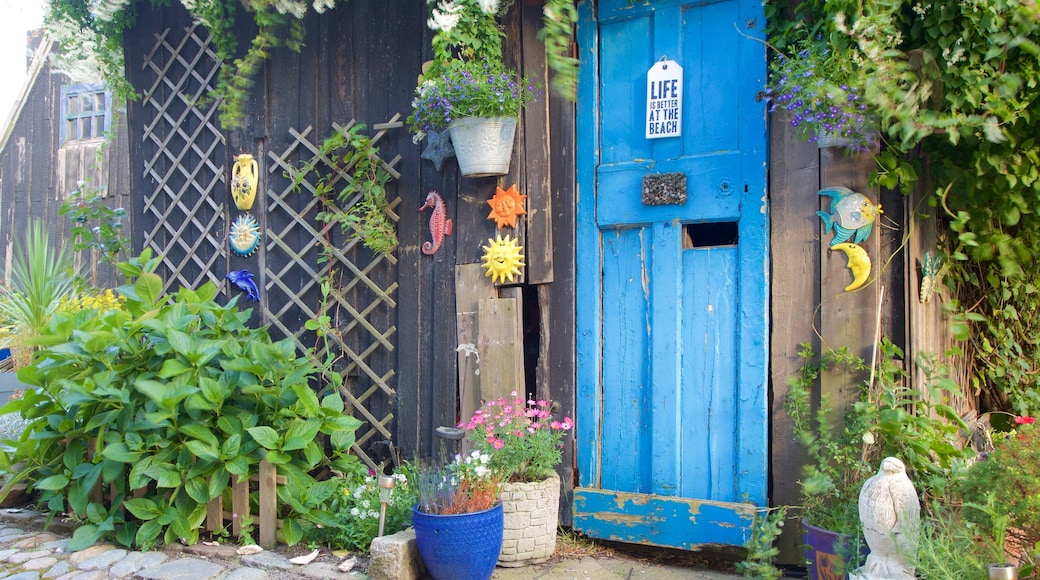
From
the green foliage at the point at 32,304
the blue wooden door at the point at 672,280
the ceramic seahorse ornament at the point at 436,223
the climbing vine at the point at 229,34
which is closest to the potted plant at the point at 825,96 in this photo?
the blue wooden door at the point at 672,280

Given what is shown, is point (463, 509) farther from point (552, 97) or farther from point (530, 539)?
point (552, 97)

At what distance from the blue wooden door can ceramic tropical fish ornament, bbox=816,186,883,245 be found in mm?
306

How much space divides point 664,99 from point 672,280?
91cm

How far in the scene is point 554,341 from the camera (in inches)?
178

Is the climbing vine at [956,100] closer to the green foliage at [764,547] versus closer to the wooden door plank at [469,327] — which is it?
the green foliage at [764,547]

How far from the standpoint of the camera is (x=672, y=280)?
4.17 metres

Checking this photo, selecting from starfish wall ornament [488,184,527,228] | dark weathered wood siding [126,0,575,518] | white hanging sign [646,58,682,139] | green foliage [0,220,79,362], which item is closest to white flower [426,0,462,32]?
dark weathered wood siding [126,0,575,518]

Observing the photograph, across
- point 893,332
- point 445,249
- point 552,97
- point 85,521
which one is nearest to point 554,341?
point 445,249

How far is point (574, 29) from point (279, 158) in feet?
7.30

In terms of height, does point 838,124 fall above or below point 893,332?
above

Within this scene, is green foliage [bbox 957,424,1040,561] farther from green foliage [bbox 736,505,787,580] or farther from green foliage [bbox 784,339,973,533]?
green foliage [bbox 736,505,787,580]

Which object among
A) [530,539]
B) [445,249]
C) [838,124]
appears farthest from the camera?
[445,249]

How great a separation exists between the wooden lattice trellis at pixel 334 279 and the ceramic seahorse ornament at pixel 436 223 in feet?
0.85

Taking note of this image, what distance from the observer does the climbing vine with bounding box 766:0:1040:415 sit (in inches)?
127
